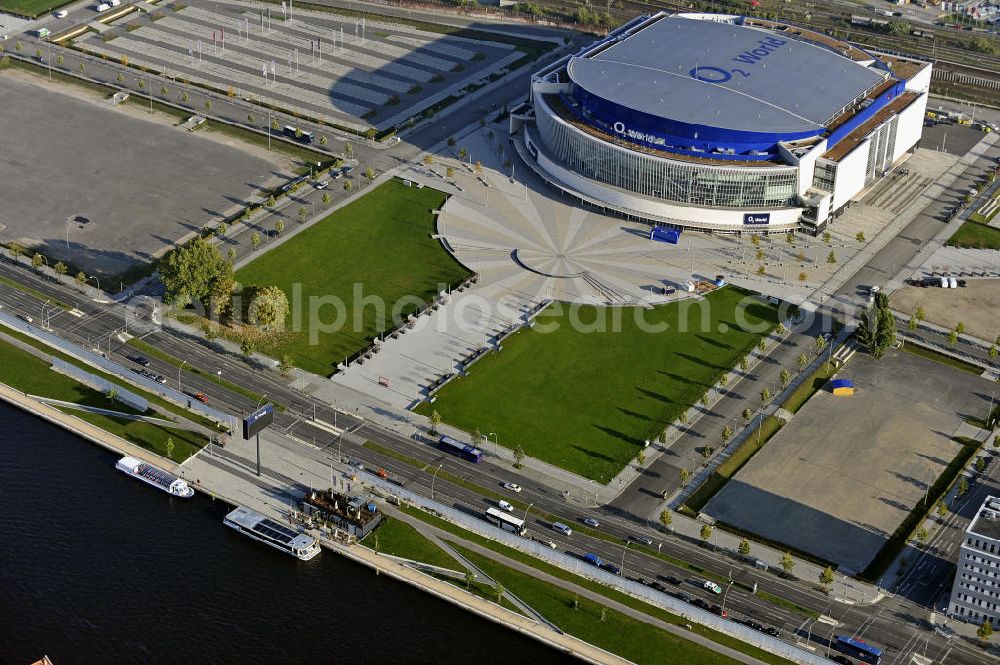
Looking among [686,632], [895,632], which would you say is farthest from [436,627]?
[895,632]

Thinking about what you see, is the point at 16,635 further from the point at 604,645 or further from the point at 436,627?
the point at 604,645

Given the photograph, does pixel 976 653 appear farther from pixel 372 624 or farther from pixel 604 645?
pixel 372 624

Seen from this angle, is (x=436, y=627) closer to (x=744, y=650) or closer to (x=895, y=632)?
(x=744, y=650)

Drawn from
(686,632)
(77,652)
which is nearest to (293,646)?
(77,652)

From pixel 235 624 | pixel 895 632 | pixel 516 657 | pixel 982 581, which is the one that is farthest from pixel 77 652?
pixel 982 581
